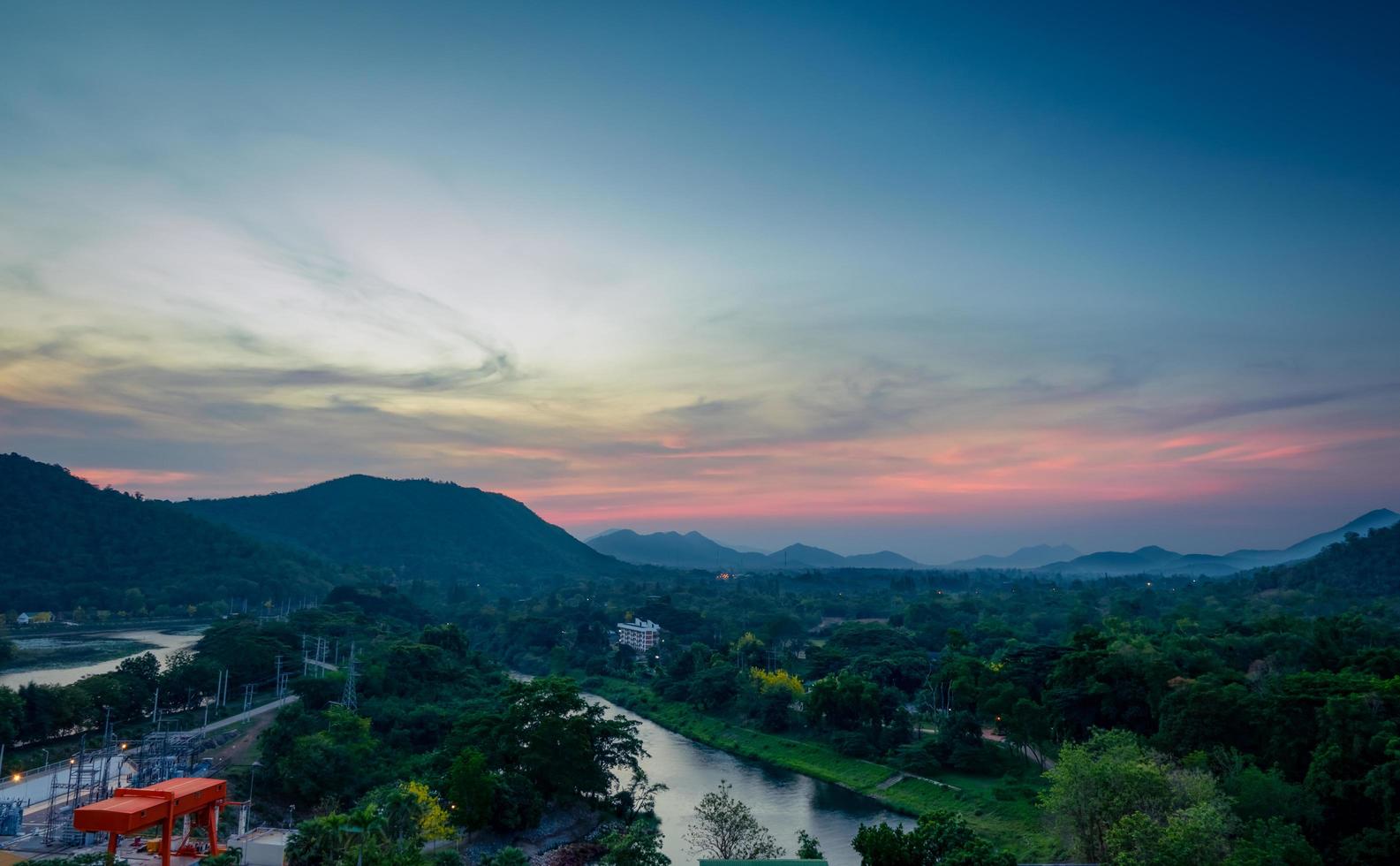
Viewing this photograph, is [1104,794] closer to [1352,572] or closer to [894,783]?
[894,783]

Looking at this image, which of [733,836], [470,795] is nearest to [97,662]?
[470,795]

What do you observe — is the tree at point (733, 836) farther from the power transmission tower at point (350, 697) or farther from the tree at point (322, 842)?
the power transmission tower at point (350, 697)

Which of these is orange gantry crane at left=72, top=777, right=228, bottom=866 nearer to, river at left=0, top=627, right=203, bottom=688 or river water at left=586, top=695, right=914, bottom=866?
river water at left=586, top=695, right=914, bottom=866

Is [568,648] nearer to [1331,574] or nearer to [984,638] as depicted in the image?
[984,638]

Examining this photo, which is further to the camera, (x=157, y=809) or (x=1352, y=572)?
(x=1352, y=572)

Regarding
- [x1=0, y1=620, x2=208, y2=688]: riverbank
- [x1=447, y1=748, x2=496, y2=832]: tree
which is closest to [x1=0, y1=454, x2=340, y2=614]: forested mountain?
[x1=0, y1=620, x2=208, y2=688]: riverbank

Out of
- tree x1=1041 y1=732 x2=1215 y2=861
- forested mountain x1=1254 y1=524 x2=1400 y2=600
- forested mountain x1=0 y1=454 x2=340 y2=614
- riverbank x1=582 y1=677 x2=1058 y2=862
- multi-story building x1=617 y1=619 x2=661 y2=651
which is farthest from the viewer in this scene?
forested mountain x1=1254 y1=524 x2=1400 y2=600

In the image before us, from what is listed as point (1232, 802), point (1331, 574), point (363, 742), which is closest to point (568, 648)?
point (363, 742)
